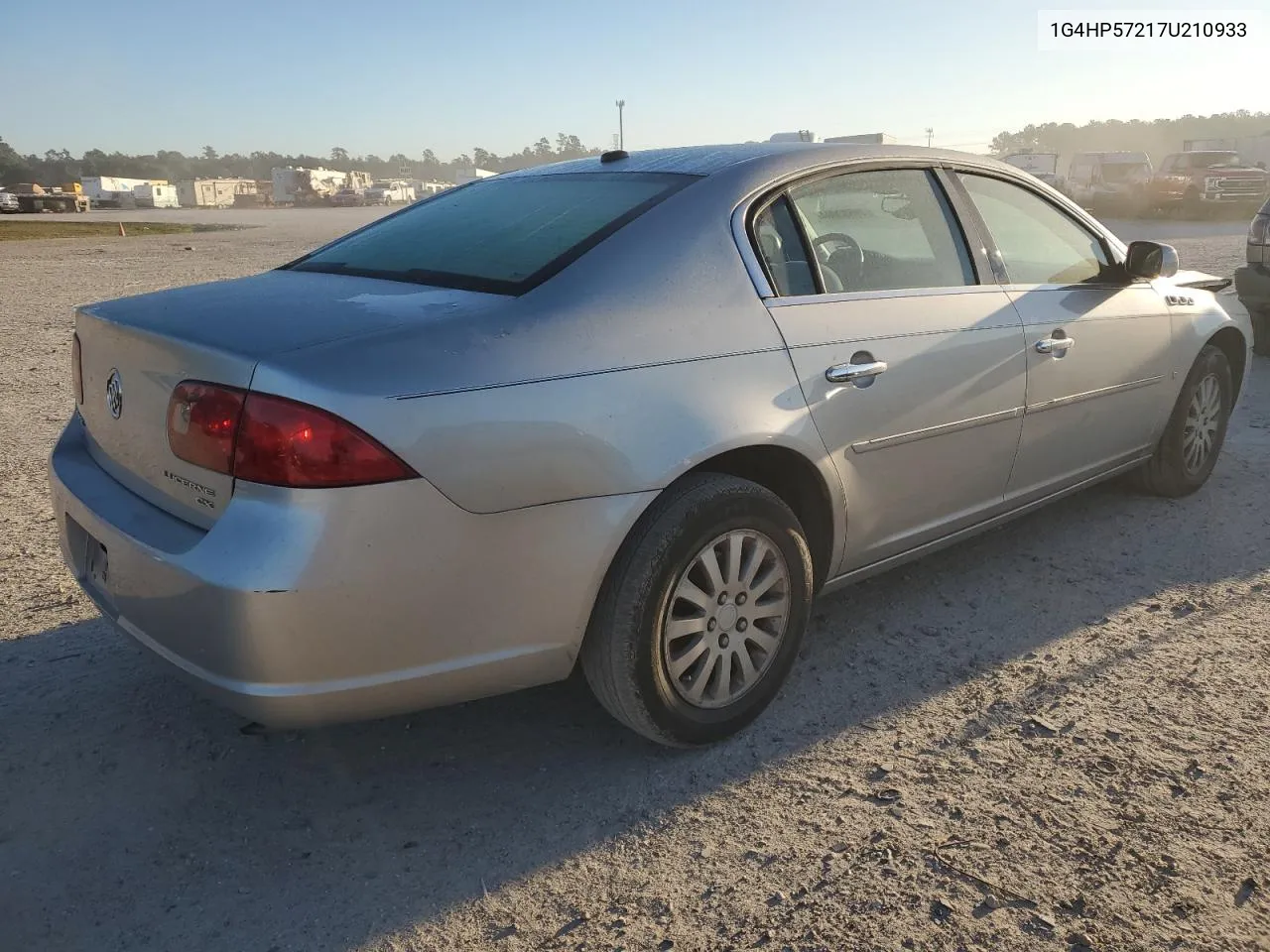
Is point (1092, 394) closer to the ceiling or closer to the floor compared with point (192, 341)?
closer to the floor

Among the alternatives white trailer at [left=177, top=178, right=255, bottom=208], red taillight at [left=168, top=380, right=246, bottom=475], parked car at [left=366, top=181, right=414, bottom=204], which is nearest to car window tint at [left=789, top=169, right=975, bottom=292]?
red taillight at [left=168, top=380, right=246, bottom=475]

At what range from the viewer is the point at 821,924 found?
214 cm

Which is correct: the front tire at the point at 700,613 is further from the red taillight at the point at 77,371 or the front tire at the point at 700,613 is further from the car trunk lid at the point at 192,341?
the red taillight at the point at 77,371

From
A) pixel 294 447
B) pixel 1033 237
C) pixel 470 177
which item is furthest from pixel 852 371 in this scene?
pixel 470 177

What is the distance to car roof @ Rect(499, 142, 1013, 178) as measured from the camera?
3043mm

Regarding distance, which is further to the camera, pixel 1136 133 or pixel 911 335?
pixel 1136 133

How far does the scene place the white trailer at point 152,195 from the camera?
3255 inches

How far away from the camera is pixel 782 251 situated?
9.59ft

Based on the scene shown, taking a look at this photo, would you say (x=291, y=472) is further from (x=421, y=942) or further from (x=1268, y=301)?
(x=1268, y=301)

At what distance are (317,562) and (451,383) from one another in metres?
0.46

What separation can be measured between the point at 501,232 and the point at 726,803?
5.48 ft

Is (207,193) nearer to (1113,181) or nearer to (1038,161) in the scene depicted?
(1038,161)

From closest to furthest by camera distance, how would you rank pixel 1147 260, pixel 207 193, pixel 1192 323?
pixel 1147 260, pixel 1192 323, pixel 207 193

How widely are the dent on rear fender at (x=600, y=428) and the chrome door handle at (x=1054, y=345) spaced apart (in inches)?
50.5
